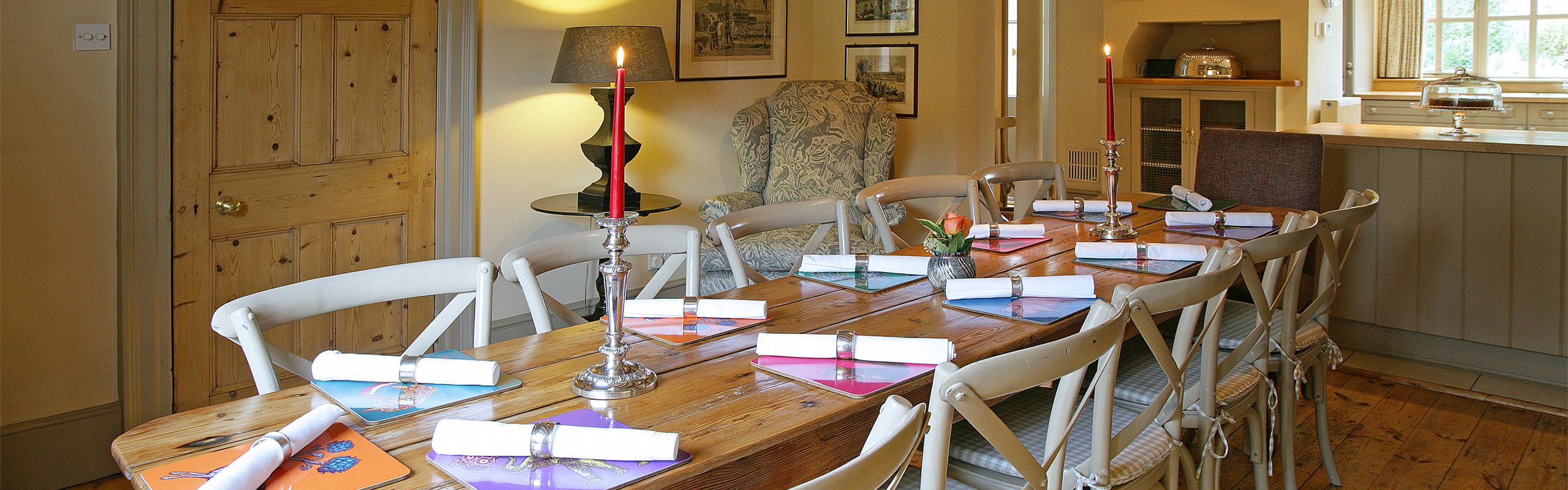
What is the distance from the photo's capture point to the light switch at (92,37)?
8.79 feet

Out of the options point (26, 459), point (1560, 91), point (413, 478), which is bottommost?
point (26, 459)

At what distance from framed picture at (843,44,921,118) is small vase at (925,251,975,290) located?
3052mm

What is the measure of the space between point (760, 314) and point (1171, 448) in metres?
0.77

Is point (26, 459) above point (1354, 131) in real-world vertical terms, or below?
below

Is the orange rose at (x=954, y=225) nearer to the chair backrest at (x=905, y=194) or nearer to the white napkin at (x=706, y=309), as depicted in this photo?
the white napkin at (x=706, y=309)

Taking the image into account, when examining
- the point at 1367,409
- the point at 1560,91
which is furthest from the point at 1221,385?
the point at 1560,91

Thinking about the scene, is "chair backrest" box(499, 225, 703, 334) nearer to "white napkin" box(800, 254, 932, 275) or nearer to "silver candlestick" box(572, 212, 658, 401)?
"white napkin" box(800, 254, 932, 275)

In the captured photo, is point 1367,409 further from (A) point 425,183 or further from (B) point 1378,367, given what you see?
(A) point 425,183

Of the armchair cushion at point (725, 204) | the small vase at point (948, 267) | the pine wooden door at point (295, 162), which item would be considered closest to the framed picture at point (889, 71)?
the armchair cushion at point (725, 204)

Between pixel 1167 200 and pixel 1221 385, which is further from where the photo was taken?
pixel 1167 200

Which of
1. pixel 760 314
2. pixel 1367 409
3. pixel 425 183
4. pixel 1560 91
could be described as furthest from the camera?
pixel 1560 91

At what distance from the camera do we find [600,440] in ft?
3.85

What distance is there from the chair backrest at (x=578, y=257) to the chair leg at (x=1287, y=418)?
1385mm

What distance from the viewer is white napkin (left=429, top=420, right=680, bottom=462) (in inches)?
46.0
